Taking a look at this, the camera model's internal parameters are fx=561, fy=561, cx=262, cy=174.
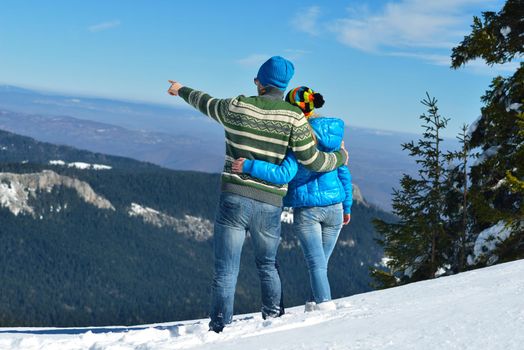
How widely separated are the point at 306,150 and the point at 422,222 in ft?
40.8

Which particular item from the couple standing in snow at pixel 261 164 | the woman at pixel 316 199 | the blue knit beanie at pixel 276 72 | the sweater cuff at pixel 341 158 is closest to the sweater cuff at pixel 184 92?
the couple standing in snow at pixel 261 164

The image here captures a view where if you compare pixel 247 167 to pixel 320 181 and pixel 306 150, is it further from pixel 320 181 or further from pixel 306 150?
pixel 320 181

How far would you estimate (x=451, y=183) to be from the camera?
17.6 meters

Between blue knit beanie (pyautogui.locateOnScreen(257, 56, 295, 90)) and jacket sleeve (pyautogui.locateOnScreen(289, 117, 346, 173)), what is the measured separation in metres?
0.46

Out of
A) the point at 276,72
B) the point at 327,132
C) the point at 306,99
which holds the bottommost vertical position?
the point at 327,132

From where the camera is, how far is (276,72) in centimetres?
596

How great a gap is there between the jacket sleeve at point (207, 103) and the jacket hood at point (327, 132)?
3.82 ft

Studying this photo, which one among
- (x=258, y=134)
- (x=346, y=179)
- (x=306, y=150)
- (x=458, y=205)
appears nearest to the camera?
(x=258, y=134)

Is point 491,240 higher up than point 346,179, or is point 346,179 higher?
point 346,179

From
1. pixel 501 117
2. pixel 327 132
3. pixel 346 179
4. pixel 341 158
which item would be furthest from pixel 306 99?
pixel 501 117

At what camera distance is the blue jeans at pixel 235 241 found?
19.5 ft

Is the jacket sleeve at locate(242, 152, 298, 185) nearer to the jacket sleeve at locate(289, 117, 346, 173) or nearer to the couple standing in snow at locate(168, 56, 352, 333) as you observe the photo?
the couple standing in snow at locate(168, 56, 352, 333)

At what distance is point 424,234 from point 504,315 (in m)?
13.5

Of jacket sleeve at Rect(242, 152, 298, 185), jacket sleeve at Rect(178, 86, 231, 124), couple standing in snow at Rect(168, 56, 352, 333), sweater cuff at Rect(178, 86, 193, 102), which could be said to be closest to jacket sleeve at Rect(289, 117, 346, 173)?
couple standing in snow at Rect(168, 56, 352, 333)
